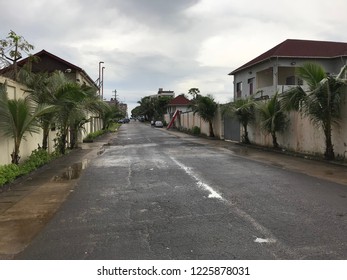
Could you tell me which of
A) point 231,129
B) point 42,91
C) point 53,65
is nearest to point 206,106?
point 231,129

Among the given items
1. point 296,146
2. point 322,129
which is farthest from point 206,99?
point 322,129

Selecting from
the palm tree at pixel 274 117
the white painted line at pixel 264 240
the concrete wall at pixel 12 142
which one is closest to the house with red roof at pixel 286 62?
the palm tree at pixel 274 117

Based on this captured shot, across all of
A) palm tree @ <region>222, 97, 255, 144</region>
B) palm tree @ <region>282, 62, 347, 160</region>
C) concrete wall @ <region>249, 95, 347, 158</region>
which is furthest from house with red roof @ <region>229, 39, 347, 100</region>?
palm tree @ <region>282, 62, 347, 160</region>

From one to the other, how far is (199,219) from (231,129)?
73.9 ft

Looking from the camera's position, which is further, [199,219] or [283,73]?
[283,73]

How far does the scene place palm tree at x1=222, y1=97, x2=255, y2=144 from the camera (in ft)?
74.0

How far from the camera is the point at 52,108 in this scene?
1277cm

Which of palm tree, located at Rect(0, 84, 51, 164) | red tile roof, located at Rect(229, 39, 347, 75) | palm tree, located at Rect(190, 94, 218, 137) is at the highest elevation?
red tile roof, located at Rect(229, 39, 347, 75)

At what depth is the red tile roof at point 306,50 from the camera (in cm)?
3384

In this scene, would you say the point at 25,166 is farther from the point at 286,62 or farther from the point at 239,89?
the point at 239,89

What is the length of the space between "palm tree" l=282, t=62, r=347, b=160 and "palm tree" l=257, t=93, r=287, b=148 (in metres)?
3.28

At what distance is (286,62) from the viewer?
33719 millimetres

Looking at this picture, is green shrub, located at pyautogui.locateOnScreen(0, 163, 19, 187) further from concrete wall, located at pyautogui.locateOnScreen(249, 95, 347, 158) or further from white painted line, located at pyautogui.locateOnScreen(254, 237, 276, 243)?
concrete wall, located at pyautogui.locateOnScreen(249, 95, 347, 158)

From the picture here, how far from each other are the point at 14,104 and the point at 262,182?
7.03 meters
